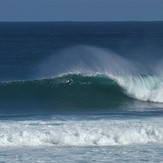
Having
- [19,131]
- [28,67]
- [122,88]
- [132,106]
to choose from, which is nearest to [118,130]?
[19,131]

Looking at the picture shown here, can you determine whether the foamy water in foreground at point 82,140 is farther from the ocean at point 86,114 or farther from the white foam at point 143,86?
the white foam at point 143,86

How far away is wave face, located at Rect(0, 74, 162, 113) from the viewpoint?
26.7 metres

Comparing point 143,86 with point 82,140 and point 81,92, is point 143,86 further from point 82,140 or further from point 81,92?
point 82,140

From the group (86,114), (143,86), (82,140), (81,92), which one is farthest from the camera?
(143,86)

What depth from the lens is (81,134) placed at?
1870 cm

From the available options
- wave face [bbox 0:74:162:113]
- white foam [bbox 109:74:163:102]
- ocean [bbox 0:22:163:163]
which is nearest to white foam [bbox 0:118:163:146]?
ocean [bbox 0:22:163:163]

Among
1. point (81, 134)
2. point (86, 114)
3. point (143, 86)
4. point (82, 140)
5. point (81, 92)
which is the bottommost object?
point (82, 140)

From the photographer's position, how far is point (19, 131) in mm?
18969

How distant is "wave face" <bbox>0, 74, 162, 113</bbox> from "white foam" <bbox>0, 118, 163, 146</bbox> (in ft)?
19.2

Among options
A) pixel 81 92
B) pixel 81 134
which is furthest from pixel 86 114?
pixel 81 92

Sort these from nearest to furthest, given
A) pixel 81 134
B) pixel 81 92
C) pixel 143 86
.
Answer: pixel 81 134 → pixel 81 92 → pixel 143 86

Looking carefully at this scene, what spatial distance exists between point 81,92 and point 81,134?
998 cm

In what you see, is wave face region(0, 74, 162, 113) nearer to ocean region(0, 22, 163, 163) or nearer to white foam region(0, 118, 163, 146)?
ocean region(0, 22, 163, 163)

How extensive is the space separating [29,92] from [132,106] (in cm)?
505
